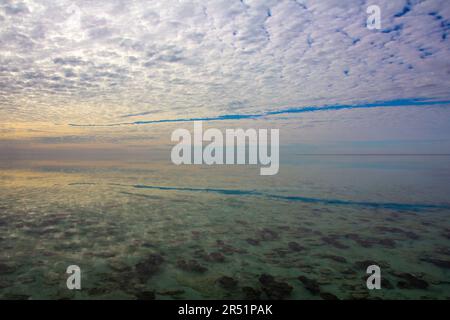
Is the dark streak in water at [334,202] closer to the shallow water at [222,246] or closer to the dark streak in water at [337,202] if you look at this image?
the dark streak in water at [337,202]

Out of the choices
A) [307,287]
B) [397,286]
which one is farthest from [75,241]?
[397,286]

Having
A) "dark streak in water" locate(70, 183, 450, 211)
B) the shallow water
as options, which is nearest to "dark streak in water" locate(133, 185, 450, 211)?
"dark streak in water" locate(70, 183, 450, 211)

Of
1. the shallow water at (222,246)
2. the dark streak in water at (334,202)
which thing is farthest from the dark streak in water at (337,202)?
the shallow water at (222,246)

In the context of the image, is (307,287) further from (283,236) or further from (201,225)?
(201,225)

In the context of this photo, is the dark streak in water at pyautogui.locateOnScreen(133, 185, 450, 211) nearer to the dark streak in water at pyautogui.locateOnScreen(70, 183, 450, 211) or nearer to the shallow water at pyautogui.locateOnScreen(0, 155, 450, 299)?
the dark streak in water at pyautogui.locateOnScreen(70, 183, 450, 211)

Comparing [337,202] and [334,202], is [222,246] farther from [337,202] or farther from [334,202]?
[337,202]

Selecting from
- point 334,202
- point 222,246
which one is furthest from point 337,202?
point 222,246

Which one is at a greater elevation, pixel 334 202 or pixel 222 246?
pixel 334 202

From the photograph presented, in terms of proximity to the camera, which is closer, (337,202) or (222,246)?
(222,246)
